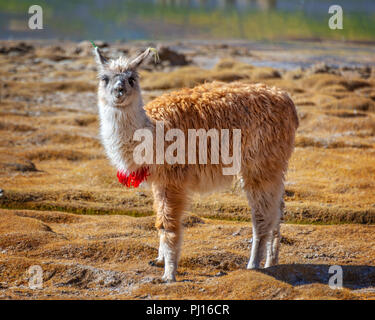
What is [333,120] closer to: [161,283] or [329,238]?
[329,238]

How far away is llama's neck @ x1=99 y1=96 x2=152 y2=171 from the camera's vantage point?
6.25 metres

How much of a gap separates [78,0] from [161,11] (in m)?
21.8

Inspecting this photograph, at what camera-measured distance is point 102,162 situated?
12.6 meters

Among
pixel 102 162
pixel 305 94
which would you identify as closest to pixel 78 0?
pixel 305 94

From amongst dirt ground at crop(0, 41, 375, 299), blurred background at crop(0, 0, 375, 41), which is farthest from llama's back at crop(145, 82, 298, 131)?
blurred background at crop(0, 0, 375, 41)

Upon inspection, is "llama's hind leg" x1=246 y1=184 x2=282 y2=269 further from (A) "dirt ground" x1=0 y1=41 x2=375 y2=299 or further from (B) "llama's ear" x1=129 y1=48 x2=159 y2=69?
(B) "llama's ear" x1=129 y1=48 x2=159 y2=69

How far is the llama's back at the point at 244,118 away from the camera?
679cm

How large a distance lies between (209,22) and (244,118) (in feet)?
181

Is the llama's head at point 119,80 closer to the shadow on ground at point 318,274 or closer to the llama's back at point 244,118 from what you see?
the llama's back at point 244,118

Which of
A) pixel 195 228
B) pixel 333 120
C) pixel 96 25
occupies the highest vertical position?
pixel 96 25

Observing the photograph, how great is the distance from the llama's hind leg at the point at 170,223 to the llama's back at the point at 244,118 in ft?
1.66

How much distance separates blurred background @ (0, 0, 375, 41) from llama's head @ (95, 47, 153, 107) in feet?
132

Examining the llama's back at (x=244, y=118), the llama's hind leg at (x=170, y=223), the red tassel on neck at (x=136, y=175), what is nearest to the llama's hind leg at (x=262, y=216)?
the llama's back at (x=244, y=118)

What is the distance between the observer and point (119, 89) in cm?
607
